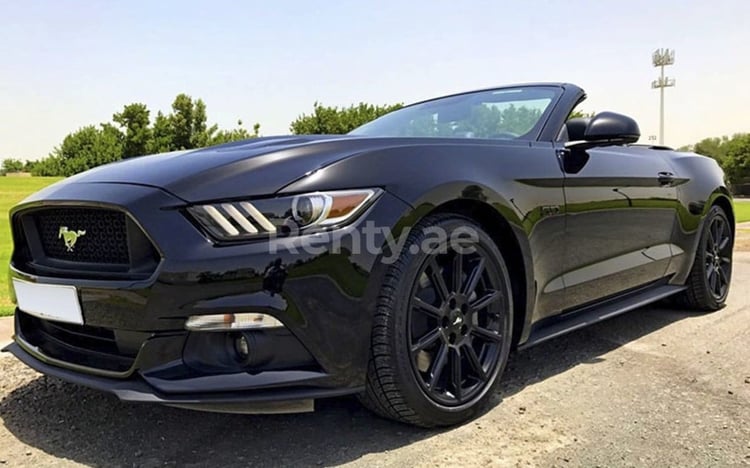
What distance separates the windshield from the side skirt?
3.06 ft

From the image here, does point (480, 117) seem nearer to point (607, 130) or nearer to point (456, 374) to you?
point (607, 130)

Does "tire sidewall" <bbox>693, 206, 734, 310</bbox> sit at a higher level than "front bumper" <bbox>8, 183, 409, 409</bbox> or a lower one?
lower

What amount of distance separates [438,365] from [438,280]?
0.33 meters

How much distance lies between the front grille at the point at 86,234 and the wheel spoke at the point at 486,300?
1325mm

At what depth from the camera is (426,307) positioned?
224 centimetres

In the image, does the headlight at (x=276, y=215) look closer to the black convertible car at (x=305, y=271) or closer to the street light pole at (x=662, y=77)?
the black convertible car at (x=305, y=271)

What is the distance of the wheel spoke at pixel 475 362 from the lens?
2412 mm

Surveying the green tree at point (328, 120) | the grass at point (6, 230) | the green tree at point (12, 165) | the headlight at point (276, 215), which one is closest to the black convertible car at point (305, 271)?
the headlight at point (276, 215)

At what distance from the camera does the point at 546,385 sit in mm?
2848

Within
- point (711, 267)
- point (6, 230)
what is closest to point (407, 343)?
point (711, 267)

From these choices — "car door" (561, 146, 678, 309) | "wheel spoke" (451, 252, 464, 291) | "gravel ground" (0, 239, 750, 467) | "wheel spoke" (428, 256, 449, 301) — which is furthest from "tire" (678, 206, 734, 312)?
"wheel spoke" (428, 256, 449, 301)

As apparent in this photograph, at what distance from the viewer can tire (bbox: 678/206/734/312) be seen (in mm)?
4238

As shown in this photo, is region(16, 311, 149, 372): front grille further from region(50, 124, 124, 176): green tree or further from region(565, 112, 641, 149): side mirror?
region(50, 124, 124, 176): green tree

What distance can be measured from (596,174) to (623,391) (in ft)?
3.60
